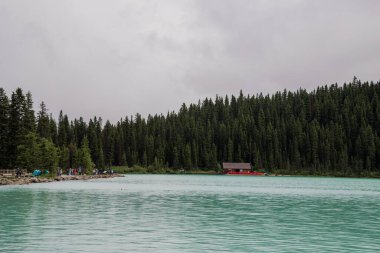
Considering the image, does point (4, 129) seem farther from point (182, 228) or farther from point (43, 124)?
point (182, 228)

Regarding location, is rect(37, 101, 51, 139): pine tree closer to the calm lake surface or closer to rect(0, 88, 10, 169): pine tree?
rect(0, 88, 10, 169): pine tree

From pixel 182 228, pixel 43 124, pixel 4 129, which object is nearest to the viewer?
pixel 182 228

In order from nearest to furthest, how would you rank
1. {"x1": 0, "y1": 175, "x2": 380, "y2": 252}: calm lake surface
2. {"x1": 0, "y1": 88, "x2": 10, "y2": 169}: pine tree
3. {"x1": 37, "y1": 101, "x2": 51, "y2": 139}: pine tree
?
{"x1": 0, "y1": 175, "x2": 380, "y2": 252}: calm lake surface → {"x1": 0, "y1": 88, "x2": 10, "y2": 169}: pine tree → {"x1": 37, "y1": 101, "x2": 51, "y2": 139}: pine tree

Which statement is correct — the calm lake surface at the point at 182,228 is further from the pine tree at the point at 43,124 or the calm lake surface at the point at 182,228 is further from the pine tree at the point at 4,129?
the pine tree at the point at 43,124

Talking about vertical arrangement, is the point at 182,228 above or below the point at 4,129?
below

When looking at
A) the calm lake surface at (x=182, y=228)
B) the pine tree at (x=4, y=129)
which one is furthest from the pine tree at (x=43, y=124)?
the calm lake surface at (x=182, y=228)

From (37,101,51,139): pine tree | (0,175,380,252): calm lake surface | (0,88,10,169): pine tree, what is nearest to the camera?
(0,175,380,252): calm lake surface

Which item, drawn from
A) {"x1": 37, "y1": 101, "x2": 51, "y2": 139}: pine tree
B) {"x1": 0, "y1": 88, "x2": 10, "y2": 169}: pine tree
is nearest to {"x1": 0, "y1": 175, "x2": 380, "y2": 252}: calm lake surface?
{"x1": 0, "y1": 88, "x2": 10, "y2": 169}: pine tree

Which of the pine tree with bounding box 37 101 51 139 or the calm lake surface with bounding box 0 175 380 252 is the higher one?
the pine tree with bounding box 37 101 51 139

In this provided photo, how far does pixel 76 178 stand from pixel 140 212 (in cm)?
8381

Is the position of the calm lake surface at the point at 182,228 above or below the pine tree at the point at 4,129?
below

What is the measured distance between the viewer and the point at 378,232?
33.5 meters

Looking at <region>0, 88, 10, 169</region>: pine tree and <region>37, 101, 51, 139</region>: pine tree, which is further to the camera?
<region>37, 101, 51, 139</region>: pine tree

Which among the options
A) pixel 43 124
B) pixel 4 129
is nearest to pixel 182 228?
pixel 4 129
